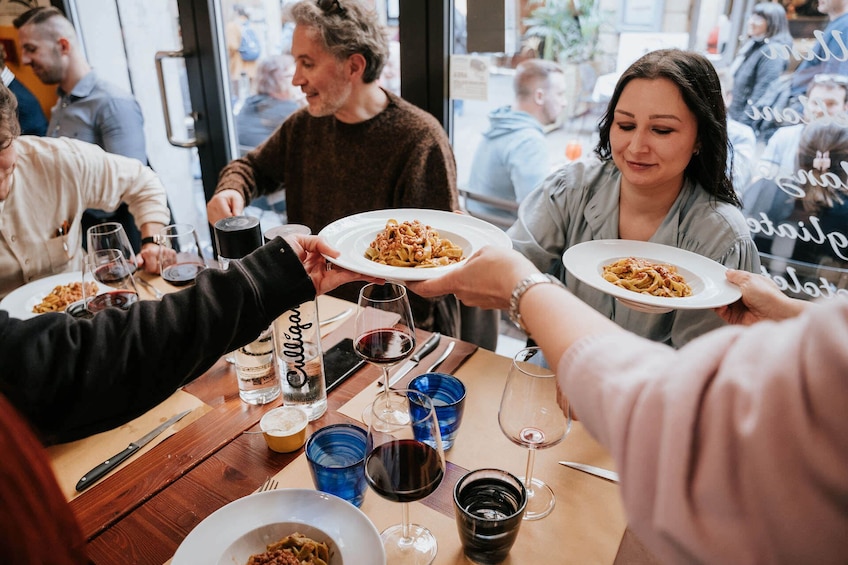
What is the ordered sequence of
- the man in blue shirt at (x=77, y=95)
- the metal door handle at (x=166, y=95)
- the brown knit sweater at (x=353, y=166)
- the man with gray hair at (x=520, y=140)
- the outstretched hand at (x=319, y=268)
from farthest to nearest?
1. the man in blue shirt at (x=77, y=95)
2. the metal door handle at (x=166, y=95)
3. the man with gray hair at (x=520, y=140)
4. the brown knit sweater at (x=353, y=166)
5. the outstretched hand at (x=319, y=268)

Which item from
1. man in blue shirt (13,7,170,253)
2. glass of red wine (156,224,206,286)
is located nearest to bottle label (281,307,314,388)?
glass of red wine (156,224,206,286)

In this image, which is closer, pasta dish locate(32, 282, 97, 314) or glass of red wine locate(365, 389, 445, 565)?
glass of red wine locate(365, 389, 445, 565)

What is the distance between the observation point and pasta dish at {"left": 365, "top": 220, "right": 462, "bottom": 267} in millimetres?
1391

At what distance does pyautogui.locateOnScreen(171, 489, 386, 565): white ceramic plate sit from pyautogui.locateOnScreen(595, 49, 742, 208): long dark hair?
4.60ft

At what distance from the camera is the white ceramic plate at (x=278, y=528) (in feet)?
2.88

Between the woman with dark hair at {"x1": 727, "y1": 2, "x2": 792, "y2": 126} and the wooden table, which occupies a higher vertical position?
the woman with dark hair at {"x1": 727, "y1": 2, "x2": 792, "y2": 126}

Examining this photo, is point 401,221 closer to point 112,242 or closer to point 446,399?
point 446,399

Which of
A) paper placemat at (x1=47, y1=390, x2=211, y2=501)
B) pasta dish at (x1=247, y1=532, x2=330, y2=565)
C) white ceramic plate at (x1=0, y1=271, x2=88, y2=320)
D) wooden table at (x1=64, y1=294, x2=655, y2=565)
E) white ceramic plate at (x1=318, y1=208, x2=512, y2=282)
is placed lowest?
wooden table at (x1=64, y1=294, x2=655, y2=565)

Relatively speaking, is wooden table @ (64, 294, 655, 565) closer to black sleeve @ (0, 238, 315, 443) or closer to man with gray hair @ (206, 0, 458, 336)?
black sleeve @ (0, 238, 315, 443)

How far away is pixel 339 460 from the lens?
105cm

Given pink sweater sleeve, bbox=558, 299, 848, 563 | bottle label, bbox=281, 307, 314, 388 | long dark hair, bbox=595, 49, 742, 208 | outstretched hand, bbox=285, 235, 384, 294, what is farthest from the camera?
long dark hair, bbox=595, 49, 742, 208

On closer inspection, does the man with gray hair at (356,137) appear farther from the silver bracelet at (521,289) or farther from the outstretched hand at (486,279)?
the silver bracelet at (521,289)

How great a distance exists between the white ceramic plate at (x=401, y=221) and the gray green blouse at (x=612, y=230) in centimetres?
39

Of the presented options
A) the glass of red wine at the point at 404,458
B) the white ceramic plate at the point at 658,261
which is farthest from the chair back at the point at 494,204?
the glass of red wine at the point at 404,458
